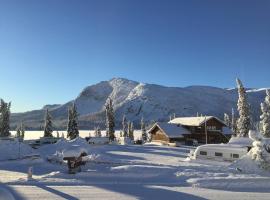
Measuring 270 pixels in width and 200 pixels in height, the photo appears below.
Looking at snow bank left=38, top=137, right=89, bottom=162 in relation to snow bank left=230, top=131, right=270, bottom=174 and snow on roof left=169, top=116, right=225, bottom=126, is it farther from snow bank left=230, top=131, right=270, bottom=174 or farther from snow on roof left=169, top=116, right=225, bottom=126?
snow on roof left=169, top=116, right=225, bottom=126

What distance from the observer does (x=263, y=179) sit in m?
29.2

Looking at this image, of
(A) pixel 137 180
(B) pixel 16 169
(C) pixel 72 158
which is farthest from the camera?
(B) pixel 16 169

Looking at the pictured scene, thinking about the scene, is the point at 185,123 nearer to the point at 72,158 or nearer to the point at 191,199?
the point at 72,158

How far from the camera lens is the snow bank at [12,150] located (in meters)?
66.1

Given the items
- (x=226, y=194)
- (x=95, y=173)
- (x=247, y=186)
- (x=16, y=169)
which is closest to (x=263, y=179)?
(x=247, y=186)

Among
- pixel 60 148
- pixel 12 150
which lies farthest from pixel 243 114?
pixel 12 150

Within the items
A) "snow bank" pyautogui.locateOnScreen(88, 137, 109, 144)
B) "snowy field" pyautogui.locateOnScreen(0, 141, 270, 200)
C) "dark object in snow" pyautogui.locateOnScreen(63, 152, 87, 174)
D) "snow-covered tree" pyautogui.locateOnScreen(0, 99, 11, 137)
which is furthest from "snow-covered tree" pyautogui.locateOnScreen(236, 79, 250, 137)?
"snow-covered tree" pyautogui.locateOnScreen(0, 99, 11, 137)

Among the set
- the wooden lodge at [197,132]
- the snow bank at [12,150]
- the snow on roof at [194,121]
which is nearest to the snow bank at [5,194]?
the snow bank at [12,150]

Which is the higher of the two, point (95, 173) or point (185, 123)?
point (185, 123)

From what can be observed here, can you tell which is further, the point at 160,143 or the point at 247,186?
the point at 160,143

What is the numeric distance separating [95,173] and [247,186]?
535 inches

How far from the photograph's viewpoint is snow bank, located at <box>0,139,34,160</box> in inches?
2603

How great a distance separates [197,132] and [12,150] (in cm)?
4734

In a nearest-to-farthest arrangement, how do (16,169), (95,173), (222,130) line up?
(95,173), (16,169), (222,130)
